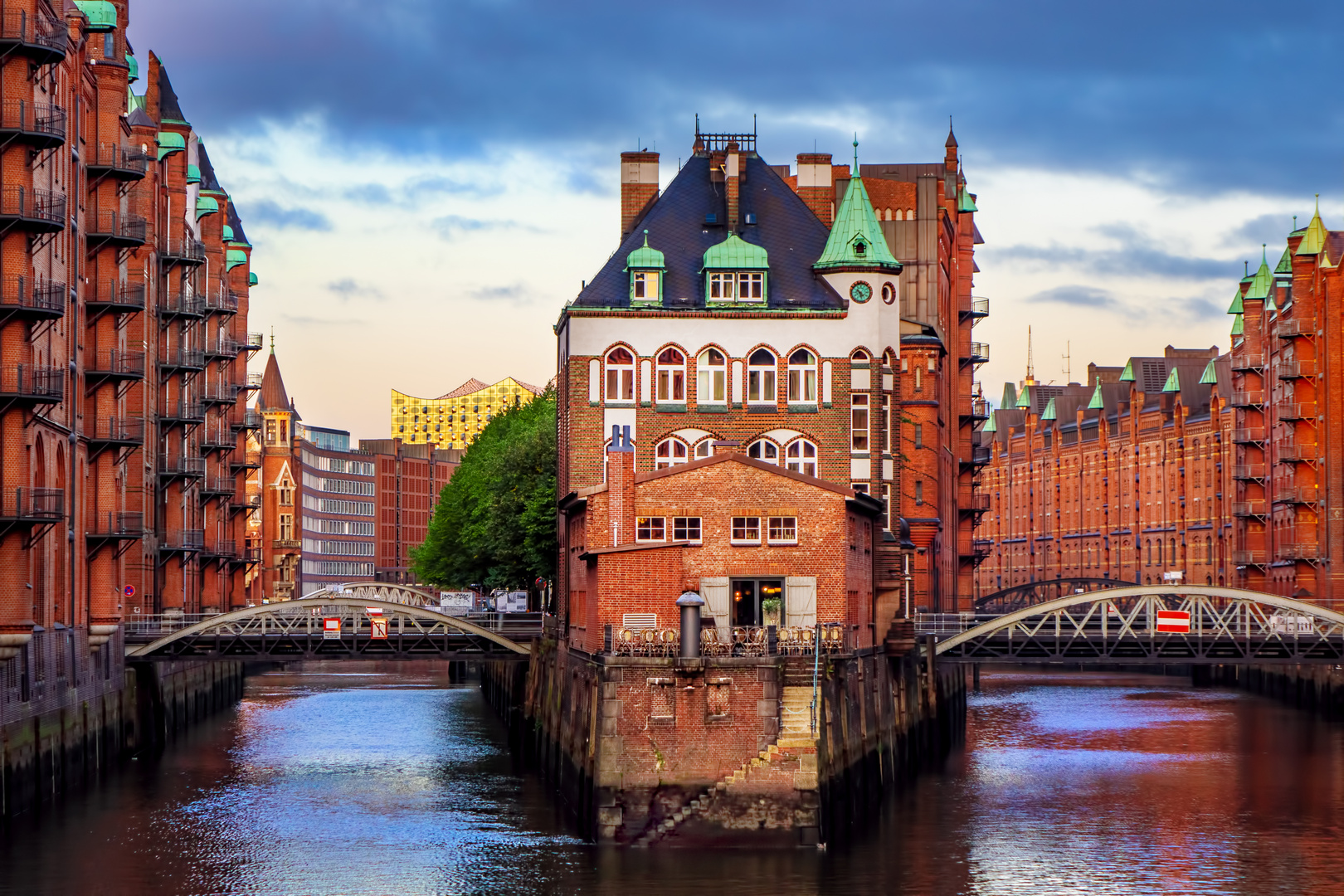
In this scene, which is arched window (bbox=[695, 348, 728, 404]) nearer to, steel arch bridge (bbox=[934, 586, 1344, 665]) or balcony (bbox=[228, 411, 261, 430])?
steel arch bridge (bbox=[934, 586, 1344, 665])

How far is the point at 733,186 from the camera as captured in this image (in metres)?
83.9

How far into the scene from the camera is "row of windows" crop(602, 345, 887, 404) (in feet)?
262

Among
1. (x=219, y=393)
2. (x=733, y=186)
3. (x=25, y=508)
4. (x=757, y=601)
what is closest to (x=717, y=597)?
(x=757, y=601)

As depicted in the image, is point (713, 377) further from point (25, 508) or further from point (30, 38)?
point (30, 38)

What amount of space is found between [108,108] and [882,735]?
33.1 m

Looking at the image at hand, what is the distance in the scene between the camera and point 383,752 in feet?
265

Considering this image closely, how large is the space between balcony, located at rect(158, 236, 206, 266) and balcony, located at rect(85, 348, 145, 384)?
56.7 feet

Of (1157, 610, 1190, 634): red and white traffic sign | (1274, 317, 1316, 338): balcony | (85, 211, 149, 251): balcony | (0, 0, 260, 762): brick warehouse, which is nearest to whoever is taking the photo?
(0, 0, 260, 762): brick warehouse

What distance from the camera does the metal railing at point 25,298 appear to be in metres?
59.6

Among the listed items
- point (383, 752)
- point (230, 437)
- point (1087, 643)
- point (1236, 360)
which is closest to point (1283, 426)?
point (1236, 360)

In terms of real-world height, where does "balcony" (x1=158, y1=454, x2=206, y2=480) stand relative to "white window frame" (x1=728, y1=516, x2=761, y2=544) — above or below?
above

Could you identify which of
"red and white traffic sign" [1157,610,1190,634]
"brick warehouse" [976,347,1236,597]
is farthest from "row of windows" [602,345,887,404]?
"brick warehouse" [976,347,1236,597]

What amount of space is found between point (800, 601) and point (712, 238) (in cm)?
2731

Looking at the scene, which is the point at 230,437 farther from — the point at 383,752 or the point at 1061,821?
the point at 1061,821
